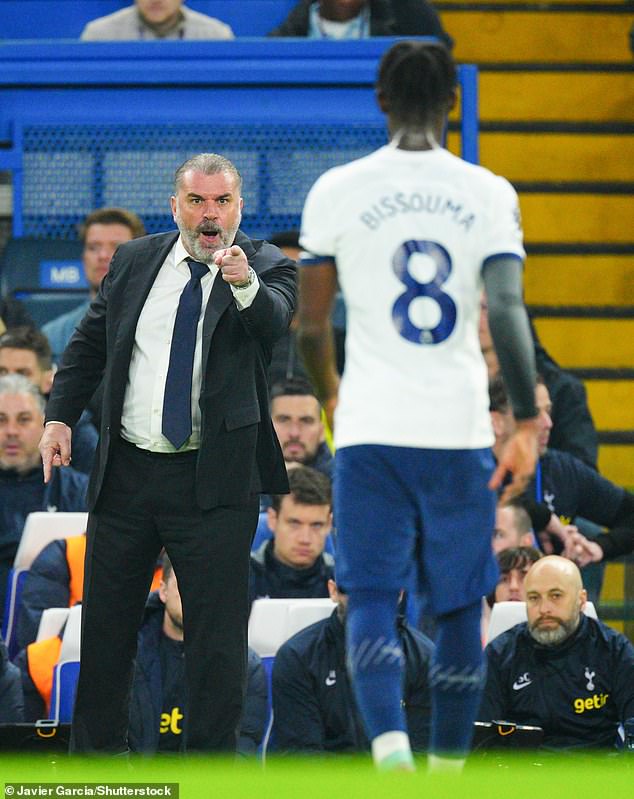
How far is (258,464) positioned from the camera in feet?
16.1

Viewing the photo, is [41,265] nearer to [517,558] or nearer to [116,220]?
[116,220]

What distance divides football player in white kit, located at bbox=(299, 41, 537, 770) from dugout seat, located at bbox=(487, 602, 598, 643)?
293cm

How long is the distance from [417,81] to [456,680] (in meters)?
1.37

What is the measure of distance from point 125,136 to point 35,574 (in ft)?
8.77

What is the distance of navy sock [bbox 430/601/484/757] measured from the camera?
4.09m

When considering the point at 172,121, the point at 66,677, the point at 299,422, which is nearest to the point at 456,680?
the point at 66,677

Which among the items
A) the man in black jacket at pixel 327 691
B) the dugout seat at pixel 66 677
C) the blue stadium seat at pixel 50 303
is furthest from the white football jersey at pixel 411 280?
the blue stadium seat at pixel 50 303

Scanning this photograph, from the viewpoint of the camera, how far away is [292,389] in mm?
7664

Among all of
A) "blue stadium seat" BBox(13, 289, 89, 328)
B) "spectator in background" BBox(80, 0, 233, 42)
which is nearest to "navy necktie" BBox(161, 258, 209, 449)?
"blue stadium seat" BBox(13, 289, 89, 328)

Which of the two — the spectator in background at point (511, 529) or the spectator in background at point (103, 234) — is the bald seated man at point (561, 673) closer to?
the spectator in background at point (511, 529)

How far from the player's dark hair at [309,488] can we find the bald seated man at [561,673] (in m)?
0.87

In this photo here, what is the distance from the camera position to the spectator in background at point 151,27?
933 cm

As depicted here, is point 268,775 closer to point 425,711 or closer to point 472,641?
point 472,641

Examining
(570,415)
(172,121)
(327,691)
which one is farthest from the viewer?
(172,121)
